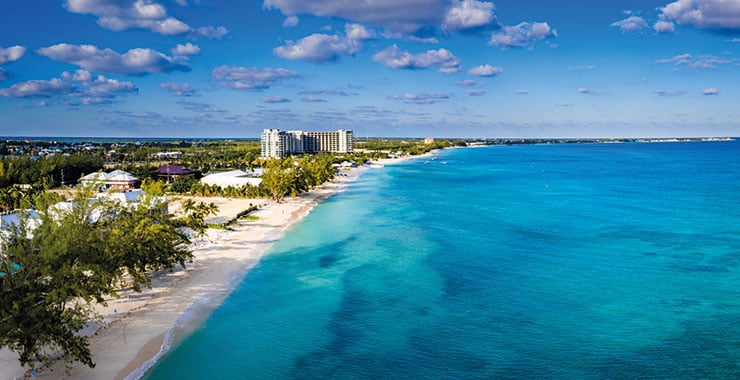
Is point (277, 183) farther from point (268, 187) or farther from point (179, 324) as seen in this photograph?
point (179, 324)

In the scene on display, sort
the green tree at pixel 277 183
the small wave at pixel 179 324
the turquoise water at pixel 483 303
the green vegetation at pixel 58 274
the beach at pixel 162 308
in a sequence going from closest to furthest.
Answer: the green vegetation at pixel 58 274, the beach at pixel 162 308, the small wave at pixel 179 324, the turquoise water at pixel 483 303, the green tree at pixel 277 183

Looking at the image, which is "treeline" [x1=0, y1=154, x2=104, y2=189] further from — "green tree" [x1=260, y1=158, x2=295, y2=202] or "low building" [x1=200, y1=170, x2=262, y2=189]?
"green tree" [x1=260, y1=158, x2=295, y2=202]

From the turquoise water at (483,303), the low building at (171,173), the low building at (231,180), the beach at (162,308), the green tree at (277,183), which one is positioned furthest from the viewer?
the low building at (171,173)

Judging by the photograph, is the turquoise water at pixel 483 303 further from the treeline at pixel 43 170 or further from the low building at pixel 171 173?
the treeline at pixel 43 170

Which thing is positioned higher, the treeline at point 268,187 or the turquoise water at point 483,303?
the treeline at point 268,187

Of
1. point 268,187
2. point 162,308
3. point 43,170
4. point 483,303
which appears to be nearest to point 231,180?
point 268,187

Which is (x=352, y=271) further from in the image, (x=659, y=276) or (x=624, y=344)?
(x=659, y=276)

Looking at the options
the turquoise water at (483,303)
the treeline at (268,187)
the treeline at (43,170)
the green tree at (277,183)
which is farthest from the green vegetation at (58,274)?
the treeline at (43,170)

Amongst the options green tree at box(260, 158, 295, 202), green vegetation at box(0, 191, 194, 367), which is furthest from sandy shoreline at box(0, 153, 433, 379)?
green tree at box(260, 158, 295, 202)
